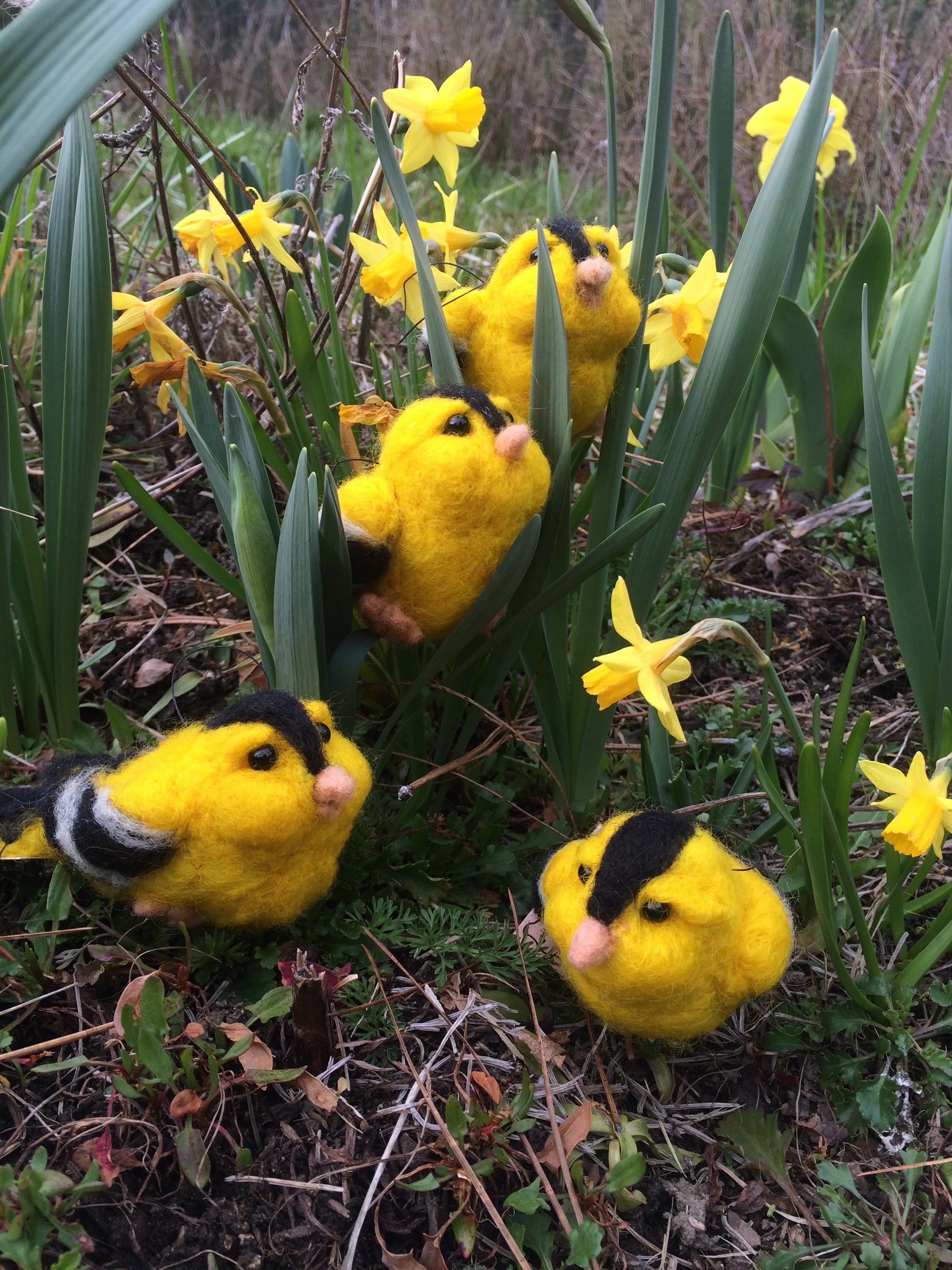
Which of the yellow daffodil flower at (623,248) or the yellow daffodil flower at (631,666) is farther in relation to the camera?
the yellow daffodil flower at (623,248)

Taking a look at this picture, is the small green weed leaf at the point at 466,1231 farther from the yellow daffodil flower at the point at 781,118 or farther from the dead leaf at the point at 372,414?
the yellow daffodil flower at the point at 781,118

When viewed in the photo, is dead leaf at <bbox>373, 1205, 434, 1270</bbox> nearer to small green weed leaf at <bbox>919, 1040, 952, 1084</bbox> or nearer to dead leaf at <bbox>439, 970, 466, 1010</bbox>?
dead leaf at <bbox>439, 970, 466, 1010</bbox>

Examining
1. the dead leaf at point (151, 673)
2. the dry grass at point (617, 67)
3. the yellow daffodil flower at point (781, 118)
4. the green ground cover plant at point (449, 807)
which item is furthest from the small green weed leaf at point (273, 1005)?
the dry grass at point (617, 67)

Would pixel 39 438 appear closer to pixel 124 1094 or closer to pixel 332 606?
pixel 332 606

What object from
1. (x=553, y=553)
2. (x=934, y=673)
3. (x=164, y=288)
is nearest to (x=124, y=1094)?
(x=553, y=553)

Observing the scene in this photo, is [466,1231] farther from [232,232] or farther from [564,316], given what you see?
[232,232]

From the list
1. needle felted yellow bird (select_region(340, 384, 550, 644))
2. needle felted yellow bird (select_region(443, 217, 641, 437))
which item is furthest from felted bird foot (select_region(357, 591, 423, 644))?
needle felted yellow bird (select_region(443, 217, 641, 437))
